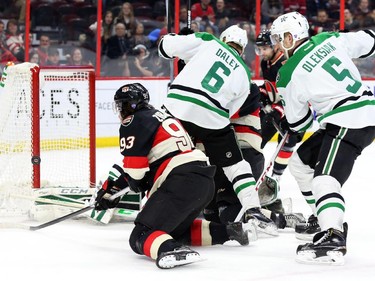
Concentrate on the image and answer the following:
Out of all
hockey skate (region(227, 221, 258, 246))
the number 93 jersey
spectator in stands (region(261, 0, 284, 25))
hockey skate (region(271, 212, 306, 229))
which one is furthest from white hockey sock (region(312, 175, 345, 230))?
spectator in stands (region(261, 0, 284, 25))

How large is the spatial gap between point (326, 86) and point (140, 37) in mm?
4985

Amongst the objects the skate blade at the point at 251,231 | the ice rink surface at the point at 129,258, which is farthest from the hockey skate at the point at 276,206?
the skate blade at the point at 251,231

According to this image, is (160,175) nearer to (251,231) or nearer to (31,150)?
(251,231)

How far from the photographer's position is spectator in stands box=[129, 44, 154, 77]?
8453 mm

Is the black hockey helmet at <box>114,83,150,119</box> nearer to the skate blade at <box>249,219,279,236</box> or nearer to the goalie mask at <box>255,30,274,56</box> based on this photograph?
the skate blade at <box>249,219,279,236</box>

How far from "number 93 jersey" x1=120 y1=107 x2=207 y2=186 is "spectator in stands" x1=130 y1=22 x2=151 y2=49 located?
15.9ft

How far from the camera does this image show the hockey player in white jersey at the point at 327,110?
3670 millimetres

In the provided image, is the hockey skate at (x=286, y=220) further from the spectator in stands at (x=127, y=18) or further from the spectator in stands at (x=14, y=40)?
the spectator in stands at (x=127, y=18)

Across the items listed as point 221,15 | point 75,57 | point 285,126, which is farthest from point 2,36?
point 285,126

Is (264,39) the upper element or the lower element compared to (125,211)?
upper

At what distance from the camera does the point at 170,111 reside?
454 cm

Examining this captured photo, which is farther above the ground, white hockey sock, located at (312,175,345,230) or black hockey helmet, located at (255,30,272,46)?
black hockey helmet, located at (255,30,272,46)

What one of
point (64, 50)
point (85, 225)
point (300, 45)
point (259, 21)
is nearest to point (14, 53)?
point (64, 50)

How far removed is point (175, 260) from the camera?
11.5 feet
